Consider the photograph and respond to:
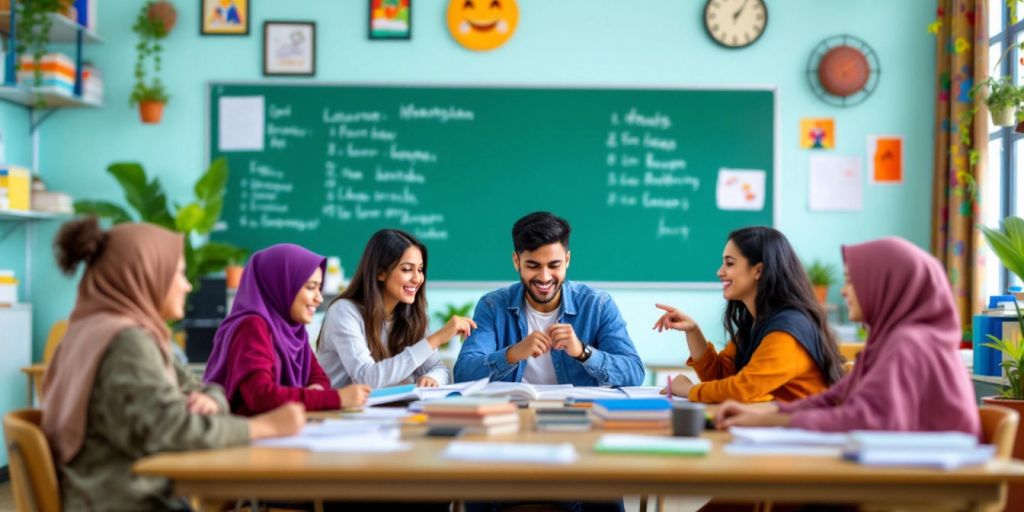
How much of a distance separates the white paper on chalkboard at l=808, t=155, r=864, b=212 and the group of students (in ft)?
8.16

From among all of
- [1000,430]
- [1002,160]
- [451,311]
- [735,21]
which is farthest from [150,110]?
[1000,430]

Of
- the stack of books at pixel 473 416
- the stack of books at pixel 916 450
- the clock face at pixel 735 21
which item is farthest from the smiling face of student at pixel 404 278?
the clock face at pixel 735 21

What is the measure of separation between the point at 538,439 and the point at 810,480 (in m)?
0.54

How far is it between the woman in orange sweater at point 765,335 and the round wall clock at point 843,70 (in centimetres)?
277

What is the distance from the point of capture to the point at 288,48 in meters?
5.41

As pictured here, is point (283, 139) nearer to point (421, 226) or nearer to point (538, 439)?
point (421, 226)

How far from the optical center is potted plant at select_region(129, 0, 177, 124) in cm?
534

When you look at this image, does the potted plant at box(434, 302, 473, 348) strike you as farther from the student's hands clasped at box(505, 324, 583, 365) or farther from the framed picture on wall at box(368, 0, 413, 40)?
the student's hands clasped at box(505, 324, 583, 365)

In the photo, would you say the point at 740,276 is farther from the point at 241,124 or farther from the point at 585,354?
the point at 241,124

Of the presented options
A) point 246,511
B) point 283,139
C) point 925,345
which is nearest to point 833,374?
point 925,345

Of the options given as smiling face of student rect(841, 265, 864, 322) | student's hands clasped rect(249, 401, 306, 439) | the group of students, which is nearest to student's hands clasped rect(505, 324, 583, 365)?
the group of students

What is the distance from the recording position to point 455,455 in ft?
5.60

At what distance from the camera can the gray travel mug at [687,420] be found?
6.40 feet

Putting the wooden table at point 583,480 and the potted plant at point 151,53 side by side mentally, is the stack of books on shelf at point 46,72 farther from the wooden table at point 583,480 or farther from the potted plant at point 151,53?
the wooden table at point 583,480
